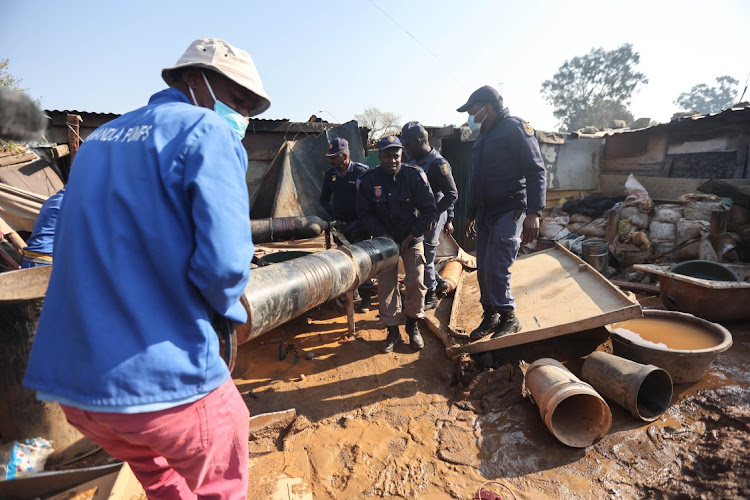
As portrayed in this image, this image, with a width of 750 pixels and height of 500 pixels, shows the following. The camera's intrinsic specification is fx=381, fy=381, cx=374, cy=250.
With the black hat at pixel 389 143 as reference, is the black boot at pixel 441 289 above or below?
below

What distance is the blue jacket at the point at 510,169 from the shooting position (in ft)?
11.3

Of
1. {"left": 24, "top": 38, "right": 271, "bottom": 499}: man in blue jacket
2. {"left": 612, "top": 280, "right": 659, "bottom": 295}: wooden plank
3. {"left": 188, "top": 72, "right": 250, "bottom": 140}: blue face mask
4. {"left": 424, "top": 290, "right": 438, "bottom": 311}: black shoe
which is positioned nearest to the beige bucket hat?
{"left": 188, "top": 72, "right": 250, "bottom": 140}: blue face mask

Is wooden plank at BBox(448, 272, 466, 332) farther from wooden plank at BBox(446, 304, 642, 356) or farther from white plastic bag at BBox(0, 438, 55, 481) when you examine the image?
white plastic bag at BBox(0, 438, 55, 481)

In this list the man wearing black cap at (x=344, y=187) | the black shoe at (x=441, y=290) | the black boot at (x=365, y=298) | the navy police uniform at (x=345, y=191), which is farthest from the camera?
the black boot at (x=365, y=298)

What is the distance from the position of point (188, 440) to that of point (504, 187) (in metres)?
3.16

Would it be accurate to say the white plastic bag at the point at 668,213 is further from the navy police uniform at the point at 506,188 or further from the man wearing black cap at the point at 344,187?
the man wearing black cap at the point at 344,187

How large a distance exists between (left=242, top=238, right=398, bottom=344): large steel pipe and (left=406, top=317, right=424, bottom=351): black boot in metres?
1.04

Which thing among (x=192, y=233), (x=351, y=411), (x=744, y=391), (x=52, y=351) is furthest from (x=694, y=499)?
(x=52, y=351)

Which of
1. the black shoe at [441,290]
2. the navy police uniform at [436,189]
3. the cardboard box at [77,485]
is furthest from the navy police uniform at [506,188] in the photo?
the cardboard box at [77,485]

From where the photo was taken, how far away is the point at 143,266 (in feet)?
3.83

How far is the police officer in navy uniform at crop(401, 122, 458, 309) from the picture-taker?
486 centimetres

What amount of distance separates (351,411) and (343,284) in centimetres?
115

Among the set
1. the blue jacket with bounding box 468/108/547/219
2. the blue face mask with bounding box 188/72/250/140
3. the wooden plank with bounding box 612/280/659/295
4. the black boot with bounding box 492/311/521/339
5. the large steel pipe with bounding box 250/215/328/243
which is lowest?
the wooden plank with bounding box 612/280/659/295

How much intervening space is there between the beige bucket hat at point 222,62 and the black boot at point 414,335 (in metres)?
3.09
